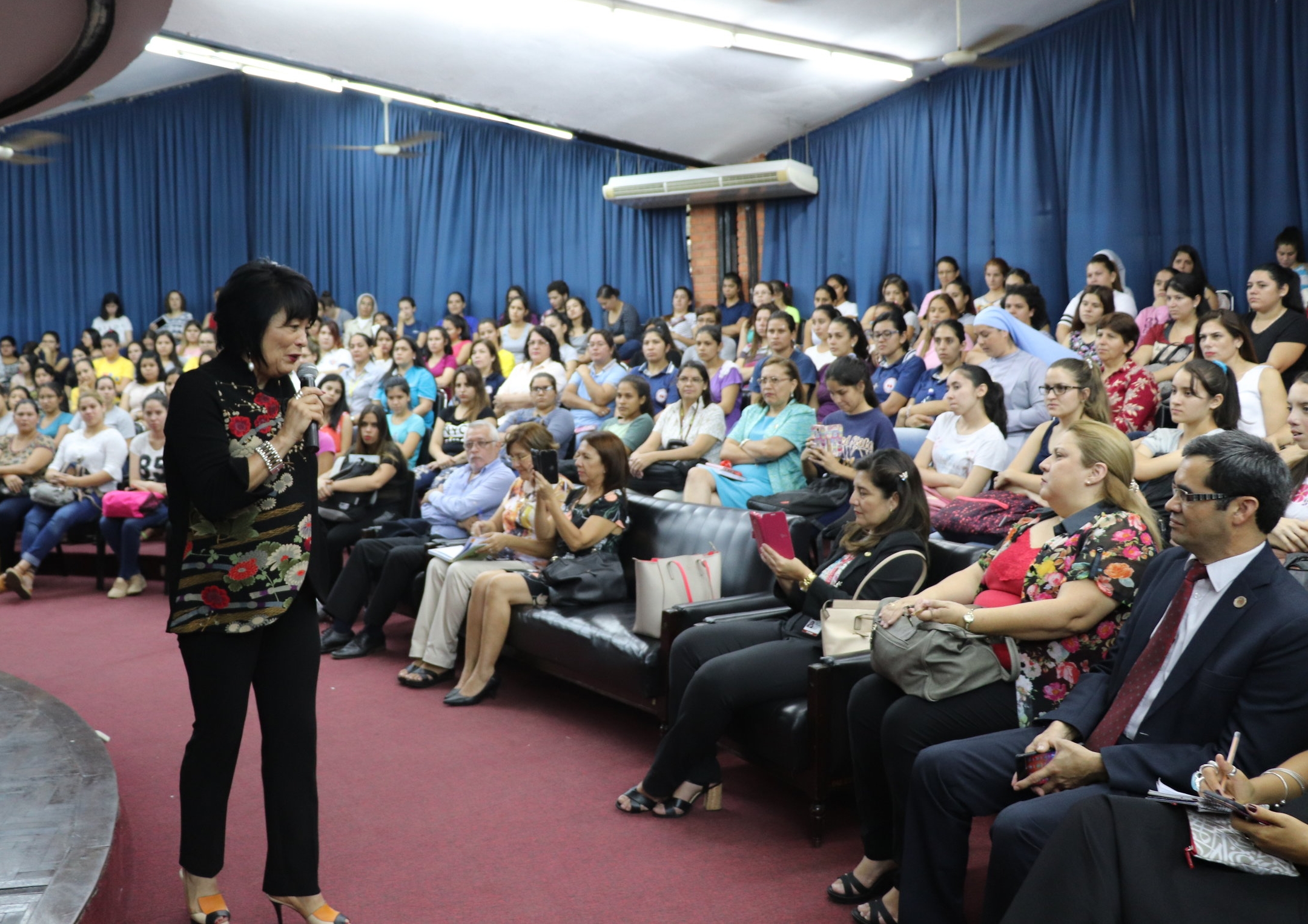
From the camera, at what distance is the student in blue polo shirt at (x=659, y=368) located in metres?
6.71

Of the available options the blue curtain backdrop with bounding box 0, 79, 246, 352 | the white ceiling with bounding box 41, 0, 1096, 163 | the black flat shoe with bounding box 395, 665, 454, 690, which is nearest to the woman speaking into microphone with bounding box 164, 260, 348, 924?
the black flat shoe with bounding box 395, 665, 454, 690

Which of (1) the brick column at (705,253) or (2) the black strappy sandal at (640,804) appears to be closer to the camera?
(2) the black strappy sandal at (640,804)

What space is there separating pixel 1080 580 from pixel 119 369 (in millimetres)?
11096

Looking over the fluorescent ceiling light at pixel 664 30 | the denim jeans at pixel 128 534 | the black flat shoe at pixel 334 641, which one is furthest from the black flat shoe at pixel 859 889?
the fluorescent ceiling light at pixel 664 30

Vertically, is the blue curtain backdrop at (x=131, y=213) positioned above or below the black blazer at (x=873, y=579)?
above

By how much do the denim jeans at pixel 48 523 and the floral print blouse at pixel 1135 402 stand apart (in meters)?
5.85

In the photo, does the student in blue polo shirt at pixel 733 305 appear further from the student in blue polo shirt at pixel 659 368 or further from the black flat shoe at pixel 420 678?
the black flat shoe at pixel 420 678

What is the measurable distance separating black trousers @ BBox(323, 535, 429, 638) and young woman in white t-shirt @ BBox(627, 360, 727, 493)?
124 centimetres

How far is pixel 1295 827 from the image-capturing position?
5.24 ft

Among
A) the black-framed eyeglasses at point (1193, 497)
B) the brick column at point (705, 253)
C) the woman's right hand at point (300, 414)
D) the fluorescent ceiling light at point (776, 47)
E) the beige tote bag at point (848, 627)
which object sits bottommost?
the beige tote bag at point (848, 627)

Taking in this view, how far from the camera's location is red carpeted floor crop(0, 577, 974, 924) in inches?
98.3

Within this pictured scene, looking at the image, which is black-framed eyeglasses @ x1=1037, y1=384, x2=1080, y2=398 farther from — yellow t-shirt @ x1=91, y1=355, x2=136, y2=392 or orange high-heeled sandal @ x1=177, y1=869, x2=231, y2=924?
yellow t-shirt @ x1=91, y1=355, x2=136, y2=392

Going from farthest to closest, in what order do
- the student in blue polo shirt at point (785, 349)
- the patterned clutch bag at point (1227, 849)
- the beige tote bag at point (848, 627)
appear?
the student in blue polo shirt at point (785, 349), the beige tote bag at point (848, 627), the patterned clutch bag at point (1227, 849)

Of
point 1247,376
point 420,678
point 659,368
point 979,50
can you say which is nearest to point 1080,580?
point 1247,376
